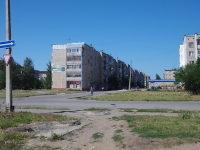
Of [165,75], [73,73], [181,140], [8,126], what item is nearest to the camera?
[181,140]

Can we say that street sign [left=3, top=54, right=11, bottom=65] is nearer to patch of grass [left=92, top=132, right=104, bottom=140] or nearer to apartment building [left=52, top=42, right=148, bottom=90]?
patch of grass [left=92, top=132, right=104, bottom=140]

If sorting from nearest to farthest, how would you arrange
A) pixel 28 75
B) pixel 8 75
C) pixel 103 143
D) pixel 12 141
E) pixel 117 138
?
1. pixel 103 143
2. pixel 12 141
3. pixel 117 138
4. pixel 8 75
5. pixel 28 75

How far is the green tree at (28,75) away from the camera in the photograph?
99.7 meters

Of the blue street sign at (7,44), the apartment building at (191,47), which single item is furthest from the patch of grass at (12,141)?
the apartment building at (191,47)

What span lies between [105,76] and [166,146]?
103232mm

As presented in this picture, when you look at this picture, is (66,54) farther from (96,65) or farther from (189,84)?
(189,84)

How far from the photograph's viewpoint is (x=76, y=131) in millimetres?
8422

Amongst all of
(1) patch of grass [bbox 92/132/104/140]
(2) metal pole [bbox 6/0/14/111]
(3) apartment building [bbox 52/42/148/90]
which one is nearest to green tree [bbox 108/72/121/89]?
(3) apartment building [bbox 52/42/148/90]

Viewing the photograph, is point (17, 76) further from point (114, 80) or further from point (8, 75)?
point (8, 75)

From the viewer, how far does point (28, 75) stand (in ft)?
328

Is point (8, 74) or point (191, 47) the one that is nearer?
point (8, 74)

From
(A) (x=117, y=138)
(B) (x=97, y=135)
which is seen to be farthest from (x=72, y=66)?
(A) (x=117, y=138)

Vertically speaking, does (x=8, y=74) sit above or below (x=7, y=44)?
below

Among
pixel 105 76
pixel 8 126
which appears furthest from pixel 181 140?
pixel 105 76
